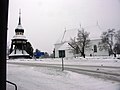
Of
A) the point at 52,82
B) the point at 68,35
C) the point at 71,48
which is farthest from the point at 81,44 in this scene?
the point at 52,82

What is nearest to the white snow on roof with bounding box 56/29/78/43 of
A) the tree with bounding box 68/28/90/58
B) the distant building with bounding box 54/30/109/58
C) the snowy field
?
the distant building with bounding box 54/30/109/58

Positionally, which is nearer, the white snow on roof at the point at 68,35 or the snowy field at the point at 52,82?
the snowy field at the point at 52,82

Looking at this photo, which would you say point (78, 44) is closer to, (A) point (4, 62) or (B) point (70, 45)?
(B) point (70, 45)

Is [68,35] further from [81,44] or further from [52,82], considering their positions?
[52,82]

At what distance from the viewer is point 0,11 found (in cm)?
154

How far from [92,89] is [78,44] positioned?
25199mm

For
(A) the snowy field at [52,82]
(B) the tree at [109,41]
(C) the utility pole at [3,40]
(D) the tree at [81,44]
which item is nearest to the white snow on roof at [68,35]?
(D) the tree at [81,44]

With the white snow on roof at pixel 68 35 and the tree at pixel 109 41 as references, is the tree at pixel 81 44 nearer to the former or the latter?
the white snow on roof at pixel 68 35

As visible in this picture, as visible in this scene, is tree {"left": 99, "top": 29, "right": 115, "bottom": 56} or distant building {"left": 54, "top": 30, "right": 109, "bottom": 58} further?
distant building {"left": 54, "top": 30, "right": 109, "bottom": 58}

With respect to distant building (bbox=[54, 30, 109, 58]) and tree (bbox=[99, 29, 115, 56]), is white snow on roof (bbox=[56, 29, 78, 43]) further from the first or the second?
tree (bbox=[99, 29, 115, 56])

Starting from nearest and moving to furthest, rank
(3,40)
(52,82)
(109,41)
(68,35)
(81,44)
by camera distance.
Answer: (3,40), (52,82), (109,41), (81,44), (68,35)

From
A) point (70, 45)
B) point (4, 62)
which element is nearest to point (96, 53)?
point (70, 45)

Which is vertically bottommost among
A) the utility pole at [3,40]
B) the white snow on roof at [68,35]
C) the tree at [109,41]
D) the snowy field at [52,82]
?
the snowy field at [52,82]

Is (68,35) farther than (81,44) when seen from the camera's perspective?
Yes
